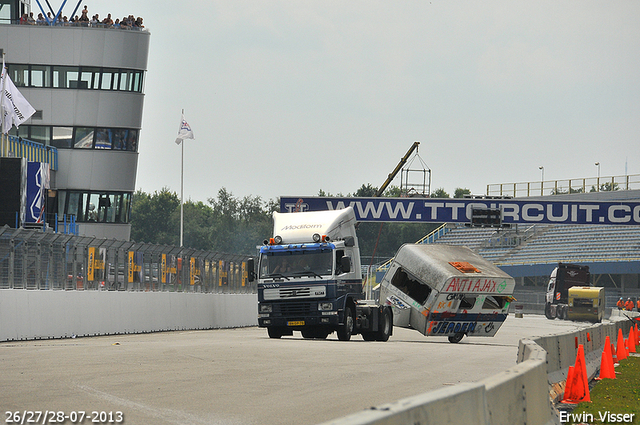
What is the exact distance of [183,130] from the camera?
58.2 meters

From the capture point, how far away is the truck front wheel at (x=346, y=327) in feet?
79.3

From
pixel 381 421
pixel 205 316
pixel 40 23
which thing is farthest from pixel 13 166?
pixel 381 421

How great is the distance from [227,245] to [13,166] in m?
107

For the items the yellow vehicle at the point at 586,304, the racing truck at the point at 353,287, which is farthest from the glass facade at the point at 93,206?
the racing truck at the point at 353,287

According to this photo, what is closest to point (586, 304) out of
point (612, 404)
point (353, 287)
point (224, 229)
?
point (353, 287)

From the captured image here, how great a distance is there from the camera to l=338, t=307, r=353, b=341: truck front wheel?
24.2 metres

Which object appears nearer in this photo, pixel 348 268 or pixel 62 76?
pixel 348 268

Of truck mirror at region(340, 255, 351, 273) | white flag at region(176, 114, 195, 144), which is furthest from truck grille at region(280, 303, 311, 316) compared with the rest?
white flag at region(176, 114, 195, 144)

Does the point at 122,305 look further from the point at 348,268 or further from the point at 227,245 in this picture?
the point at 227,245

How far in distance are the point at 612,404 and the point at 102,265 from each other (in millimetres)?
17352

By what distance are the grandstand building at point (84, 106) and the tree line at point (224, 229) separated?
78.0m

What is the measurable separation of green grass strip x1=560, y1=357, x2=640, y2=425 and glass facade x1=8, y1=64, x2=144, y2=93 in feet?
140

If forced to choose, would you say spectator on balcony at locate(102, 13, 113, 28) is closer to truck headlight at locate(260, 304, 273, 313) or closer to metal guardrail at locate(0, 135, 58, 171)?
metal guardrail at locate(0, 135, 58, 171)

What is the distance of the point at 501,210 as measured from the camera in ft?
156
